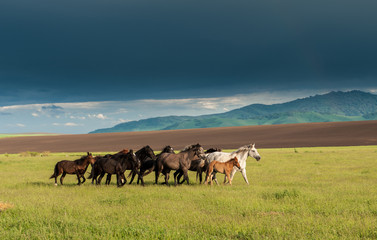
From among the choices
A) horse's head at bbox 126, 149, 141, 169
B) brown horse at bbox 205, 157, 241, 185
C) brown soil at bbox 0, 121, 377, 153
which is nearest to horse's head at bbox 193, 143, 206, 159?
brown horse at bbox 205, 157, 241, 185

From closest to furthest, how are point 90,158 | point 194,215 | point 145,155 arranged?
point 194,215 → point 90,158 → point 145,155

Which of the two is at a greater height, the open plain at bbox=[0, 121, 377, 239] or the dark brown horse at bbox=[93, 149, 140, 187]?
the dark brown horse at bbox=[93, 149, 140, 187]

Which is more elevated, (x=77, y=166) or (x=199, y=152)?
(x=199, y=152)

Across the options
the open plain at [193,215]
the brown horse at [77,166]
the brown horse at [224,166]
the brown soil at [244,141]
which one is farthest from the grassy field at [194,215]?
the brown soil at [244,141]

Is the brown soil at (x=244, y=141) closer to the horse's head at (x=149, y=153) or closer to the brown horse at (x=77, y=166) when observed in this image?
the horse's head at (x=149, y=153)

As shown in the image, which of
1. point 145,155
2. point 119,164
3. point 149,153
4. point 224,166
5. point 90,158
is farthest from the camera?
point 145,155

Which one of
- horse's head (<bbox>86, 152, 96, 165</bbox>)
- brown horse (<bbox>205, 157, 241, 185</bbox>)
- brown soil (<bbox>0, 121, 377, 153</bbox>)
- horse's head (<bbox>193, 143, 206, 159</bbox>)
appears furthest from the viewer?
brown soil (<bbox>0, 121, 377, 153</bbox>)

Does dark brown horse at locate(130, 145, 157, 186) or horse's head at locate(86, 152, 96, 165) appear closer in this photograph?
horse's head at locate(86, 152, 96, 165)

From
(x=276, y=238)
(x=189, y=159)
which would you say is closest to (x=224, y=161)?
(x=189, y=159)

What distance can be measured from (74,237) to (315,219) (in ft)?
20.7

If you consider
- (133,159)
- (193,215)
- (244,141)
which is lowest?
(244,141)

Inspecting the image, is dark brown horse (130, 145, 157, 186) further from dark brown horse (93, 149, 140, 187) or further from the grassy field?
the grassy field

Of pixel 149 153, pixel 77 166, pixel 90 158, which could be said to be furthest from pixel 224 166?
pixel 77 166

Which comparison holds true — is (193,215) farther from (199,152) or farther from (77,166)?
(77,166)
